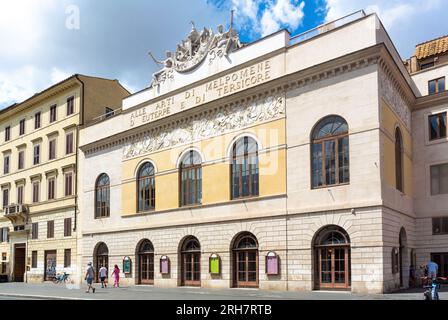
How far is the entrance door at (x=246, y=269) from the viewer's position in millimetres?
29094

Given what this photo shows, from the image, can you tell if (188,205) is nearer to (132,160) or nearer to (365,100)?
(132,160)

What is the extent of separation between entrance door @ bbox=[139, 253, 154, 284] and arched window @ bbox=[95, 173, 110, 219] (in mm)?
4903

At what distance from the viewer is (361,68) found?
26.0 metres

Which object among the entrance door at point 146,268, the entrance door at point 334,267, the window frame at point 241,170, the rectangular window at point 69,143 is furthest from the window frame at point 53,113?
the entrance door at point 334,267

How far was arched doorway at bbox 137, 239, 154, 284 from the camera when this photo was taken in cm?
3509

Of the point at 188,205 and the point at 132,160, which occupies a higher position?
the point at 132,160

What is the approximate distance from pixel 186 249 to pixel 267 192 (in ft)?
23.7

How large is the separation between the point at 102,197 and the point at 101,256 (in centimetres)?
417

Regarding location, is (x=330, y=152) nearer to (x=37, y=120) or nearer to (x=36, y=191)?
(x=36, y=191)

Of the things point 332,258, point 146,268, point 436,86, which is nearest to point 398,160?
point 436,86

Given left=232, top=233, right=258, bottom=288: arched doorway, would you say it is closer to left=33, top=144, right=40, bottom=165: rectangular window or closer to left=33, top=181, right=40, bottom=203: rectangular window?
left=33, top=181, right=40, bottom=203: rectangular window

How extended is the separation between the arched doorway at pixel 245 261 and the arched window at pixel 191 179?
392cm

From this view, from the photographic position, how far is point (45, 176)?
152 feet
